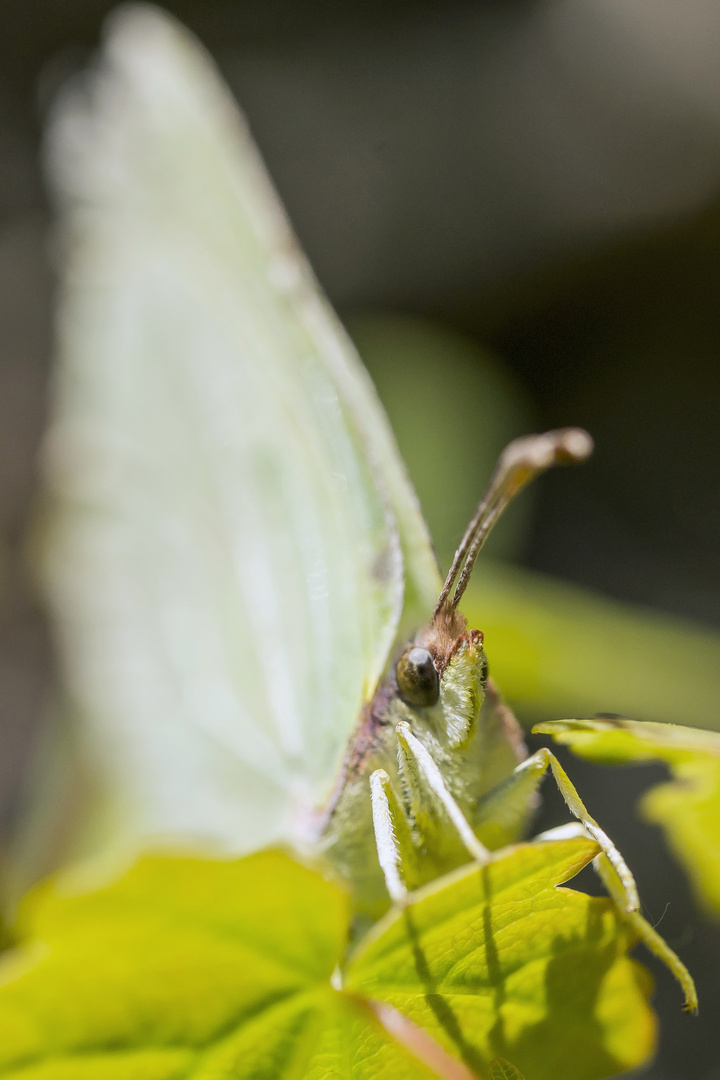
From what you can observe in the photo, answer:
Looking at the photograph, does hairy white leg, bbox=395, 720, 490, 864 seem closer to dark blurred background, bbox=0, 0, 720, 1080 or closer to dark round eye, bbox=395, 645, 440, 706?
dark round eye, bbox=395, 645, 440, 706

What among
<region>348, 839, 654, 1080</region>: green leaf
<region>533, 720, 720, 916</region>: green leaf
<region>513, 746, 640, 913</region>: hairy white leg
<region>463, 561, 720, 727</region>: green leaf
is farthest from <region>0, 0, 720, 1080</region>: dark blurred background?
<region>348, 839, 654, 1080</region>: green leaf

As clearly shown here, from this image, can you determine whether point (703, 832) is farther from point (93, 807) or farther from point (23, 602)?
point (23, 602)

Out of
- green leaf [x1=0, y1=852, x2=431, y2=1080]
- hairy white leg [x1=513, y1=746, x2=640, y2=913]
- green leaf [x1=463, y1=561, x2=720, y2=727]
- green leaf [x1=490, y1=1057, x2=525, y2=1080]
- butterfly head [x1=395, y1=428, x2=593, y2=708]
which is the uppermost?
butterfly head [x1=395, y1=428, x2=593, y2=708]

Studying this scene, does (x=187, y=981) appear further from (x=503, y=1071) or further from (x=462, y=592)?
(x=462, y=592)

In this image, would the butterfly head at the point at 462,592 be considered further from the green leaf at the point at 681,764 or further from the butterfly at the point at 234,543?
the green leaf at the point at 681,764

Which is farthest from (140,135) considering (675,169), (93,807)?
(675,169)

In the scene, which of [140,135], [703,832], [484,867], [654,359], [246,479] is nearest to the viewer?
[484,867]

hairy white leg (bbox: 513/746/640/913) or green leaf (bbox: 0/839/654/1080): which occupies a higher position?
hairy white leg (bbox: 513/746/640/913)

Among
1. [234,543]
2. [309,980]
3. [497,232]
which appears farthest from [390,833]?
[497,232]
